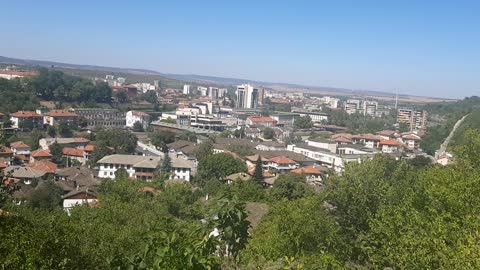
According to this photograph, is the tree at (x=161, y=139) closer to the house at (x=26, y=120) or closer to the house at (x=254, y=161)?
the house at (x=254, y=161)

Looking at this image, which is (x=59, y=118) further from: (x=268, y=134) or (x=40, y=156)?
(x=268, y=134)

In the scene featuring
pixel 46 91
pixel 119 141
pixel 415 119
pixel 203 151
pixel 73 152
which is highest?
pixel 46 91

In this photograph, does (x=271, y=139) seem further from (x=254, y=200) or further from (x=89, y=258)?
(x=89, y=258)

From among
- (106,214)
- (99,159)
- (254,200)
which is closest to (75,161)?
(99,159)

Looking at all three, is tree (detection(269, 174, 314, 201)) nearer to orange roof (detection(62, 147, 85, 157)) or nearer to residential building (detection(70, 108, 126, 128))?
orange roof (detection(62, 147, 85, 157))

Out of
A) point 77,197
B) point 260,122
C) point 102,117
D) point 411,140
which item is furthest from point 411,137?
point 77,197

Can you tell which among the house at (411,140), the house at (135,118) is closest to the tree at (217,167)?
the house at (135,118)

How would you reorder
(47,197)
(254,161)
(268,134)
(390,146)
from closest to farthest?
(47,197) → (254,161) → (390,146) → (268,134)

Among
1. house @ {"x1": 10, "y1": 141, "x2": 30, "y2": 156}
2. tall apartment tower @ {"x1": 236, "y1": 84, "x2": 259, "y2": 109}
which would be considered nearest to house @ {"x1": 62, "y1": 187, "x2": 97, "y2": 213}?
house @ {"x1": 10, "y1": 141, "x2": 30, "y2": 156}

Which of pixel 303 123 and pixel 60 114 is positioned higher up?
pixel 60 114
